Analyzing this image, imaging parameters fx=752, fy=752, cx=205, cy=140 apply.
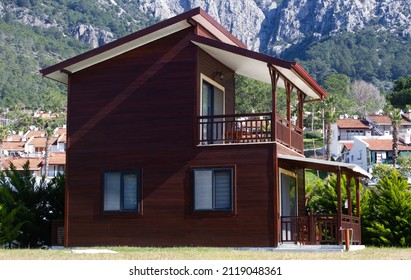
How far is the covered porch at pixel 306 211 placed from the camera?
20473 mm

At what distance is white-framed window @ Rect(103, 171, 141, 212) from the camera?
21.6 meters

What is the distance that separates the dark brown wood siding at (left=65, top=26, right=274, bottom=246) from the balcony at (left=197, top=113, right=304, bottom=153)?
0.40 metres

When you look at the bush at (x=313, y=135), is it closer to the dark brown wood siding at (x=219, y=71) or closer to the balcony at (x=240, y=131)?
the dark brown wood siding at (x=219, y=71)

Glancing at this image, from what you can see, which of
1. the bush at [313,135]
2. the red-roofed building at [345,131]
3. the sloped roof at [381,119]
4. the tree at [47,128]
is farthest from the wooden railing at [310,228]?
the sloped roof at [381,119]

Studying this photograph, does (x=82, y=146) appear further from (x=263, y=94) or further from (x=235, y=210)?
(x=263, y=94)

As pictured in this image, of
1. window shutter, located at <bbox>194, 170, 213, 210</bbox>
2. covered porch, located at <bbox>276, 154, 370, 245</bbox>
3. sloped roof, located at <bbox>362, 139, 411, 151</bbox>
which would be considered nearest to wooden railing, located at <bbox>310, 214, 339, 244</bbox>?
covered porch, located at <bbox>276, 154, 370, 245</bbox>

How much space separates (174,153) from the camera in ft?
70.1

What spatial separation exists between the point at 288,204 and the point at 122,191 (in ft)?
17.6

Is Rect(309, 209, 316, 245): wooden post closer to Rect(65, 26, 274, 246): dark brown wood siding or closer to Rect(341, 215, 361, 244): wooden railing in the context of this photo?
Rect(341, 215, 361, 244): wooden railing

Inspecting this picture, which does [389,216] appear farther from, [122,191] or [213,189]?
[122,191]

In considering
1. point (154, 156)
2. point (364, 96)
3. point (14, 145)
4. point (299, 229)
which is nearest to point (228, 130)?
point (154, 156)

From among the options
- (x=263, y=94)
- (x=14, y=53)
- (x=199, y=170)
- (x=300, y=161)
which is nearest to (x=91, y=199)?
(x=199, y=170)

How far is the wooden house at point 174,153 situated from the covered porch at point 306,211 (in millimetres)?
64

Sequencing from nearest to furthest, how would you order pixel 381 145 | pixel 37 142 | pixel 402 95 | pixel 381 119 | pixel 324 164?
pixel 324 164, pixel 381 145, pixel 402 95, pixel 381 119, pixel 37 142
